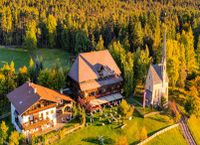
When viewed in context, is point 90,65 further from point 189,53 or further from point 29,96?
point 189,53

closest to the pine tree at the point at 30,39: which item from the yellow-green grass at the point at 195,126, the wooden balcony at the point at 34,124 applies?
the wooden balcony at the point at 34,124

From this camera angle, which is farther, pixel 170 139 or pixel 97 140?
pixel 170 139

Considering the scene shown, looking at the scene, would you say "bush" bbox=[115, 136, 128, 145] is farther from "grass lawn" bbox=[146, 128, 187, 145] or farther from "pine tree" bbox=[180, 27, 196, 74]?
"pine tree" bbox=[180, 27, 196, 74]

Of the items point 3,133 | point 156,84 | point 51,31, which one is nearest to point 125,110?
point 156,84

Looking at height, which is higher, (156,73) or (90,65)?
(90,65)

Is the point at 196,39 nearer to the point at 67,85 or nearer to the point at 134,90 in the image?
the point at 134,90

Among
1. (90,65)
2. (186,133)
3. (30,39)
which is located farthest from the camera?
(30,39)

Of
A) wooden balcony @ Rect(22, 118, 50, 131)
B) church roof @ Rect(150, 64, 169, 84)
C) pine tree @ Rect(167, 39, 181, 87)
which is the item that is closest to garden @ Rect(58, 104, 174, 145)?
wooden balcony @ Rect(22, 118, 50, 131)
